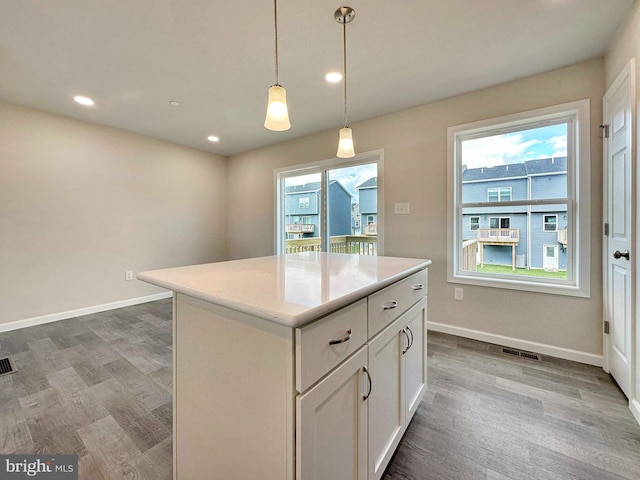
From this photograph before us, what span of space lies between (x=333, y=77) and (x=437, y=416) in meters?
2.70

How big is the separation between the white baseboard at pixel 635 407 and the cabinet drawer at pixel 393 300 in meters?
1.37

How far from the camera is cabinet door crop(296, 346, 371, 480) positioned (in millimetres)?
721

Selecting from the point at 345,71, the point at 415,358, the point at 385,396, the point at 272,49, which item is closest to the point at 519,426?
the point at 415,358

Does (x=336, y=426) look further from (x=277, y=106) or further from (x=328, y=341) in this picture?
(x=277, y=106)

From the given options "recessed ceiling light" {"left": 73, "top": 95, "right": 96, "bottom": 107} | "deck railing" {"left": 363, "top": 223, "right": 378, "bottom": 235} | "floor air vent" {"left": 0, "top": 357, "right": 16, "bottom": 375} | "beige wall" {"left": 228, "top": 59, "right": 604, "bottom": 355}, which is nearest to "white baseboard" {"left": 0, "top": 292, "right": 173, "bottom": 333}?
"floor air vent" {"left": 0, "top": 357, "right": 16, "bottom": 375}

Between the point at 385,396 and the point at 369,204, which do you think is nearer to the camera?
the point at 385,396

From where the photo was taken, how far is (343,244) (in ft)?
12.5

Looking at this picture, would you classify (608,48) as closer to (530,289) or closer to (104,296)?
(530,289)

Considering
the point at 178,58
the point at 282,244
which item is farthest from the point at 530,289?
the point at 178,58

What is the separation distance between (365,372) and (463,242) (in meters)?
2.29

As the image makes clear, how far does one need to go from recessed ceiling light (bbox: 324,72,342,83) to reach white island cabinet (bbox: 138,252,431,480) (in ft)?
6.30

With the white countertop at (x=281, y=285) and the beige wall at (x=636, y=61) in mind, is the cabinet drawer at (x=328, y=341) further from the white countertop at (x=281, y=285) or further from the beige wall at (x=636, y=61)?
the beige wall at (x=636, y=61)

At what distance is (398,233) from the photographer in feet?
10.2

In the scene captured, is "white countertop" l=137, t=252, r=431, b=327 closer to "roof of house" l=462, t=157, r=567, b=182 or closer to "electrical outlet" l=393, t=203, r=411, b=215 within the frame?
"electrical outlet" l=393, t=203, r=411, b=215
